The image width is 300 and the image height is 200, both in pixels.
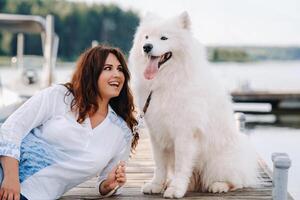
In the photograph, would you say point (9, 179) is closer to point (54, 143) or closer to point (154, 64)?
point (54, 143)

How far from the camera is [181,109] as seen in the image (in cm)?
396

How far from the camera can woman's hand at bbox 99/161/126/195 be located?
3666 millimetres

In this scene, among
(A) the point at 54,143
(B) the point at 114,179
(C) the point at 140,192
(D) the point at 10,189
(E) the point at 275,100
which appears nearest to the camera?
(D) the point at 10,189

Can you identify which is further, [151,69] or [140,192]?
[140,192]

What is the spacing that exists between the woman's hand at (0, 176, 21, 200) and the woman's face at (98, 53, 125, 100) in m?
0.83

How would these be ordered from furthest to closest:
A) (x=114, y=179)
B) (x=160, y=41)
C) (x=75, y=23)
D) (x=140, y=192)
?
1. (x=75, y=23)
2. (x=140, y=192)
3. (x=160, y=41)
4. (x=114, y=179)

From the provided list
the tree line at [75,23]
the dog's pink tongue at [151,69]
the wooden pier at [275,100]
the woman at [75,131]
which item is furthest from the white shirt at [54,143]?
the tree line at [75,23]

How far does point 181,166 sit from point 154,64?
79 cm

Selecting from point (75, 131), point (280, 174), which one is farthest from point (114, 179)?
point (280, 174)

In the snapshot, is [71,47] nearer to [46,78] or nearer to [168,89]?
[46,78]

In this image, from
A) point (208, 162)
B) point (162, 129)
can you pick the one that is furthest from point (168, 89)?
point (208, 162)

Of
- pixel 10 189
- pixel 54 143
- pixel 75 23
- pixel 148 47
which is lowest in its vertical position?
pixel 75 23

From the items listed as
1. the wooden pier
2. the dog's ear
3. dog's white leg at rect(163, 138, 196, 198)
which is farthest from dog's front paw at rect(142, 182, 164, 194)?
the wooden pier

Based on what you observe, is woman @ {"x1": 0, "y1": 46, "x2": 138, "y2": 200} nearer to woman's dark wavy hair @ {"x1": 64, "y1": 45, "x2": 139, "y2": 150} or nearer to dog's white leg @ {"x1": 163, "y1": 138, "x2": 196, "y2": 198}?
woman's dark wavy hair @ {"x1": 64, "y1": 45, "x2": 139, "y2": 150}
